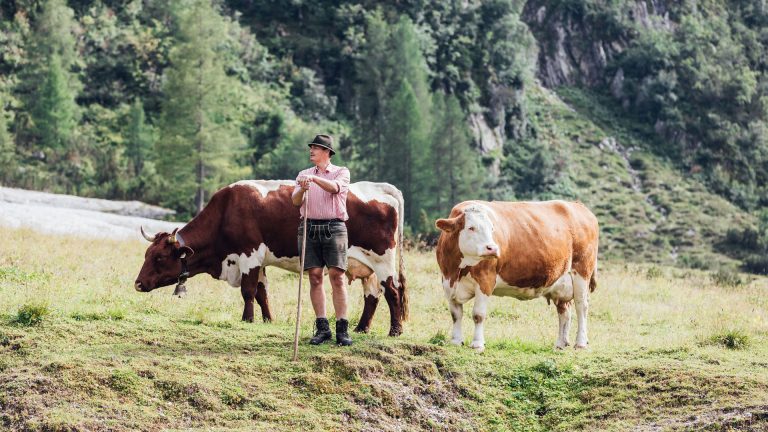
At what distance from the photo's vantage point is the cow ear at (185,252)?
14.1 meters

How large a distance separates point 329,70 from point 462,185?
69.8 feet

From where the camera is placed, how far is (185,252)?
14.2 meters

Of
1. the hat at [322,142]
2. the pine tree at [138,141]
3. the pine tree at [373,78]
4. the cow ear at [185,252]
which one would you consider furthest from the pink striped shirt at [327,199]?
the pine tree at [373,78]

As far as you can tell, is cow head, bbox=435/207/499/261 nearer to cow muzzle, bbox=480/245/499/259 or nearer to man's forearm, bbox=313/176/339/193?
cow muzzle, bbox=480/245/499/259

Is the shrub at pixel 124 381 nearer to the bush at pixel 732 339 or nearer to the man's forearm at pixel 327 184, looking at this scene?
the man's forearm at pixel 327 184

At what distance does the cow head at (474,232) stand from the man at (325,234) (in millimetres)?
1328

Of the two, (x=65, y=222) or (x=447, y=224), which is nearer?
(x=447, y=224)

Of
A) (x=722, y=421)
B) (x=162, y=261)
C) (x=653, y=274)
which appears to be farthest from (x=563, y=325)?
(x=653, y=274)

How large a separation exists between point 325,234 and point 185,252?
3543 millimetres

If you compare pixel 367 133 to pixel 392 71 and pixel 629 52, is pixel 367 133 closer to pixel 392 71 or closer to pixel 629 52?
pixel 392 71

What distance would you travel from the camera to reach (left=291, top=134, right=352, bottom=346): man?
11523 mm

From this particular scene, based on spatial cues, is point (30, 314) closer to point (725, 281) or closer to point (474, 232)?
point (474, 232)

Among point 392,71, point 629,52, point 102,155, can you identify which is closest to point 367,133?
point 392,71

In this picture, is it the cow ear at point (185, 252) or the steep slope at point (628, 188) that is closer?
the cow ear at point (185, 252)
